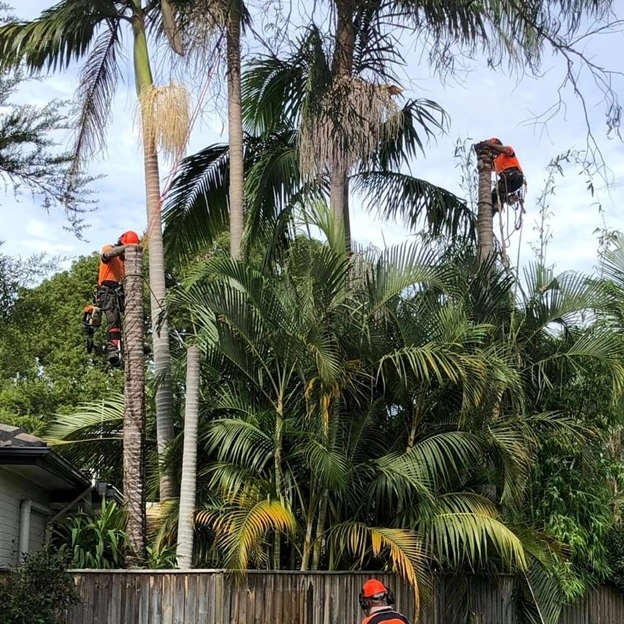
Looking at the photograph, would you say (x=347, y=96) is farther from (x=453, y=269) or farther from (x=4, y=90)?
(x=4, y=90)

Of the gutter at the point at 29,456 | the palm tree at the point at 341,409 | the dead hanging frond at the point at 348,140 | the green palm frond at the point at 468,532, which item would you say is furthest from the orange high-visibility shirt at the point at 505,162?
the gutter at the point at 29,456

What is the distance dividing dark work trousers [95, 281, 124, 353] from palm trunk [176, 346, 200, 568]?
4.28ft

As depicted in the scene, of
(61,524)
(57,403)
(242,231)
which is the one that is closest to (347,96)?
(242,231)

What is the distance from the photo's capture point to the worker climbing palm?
14.2 metres

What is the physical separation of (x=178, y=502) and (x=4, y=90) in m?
8.72

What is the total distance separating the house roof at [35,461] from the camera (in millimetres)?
9812

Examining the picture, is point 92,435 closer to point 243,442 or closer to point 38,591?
point 243,442

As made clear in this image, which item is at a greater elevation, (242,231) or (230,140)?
(230,140)

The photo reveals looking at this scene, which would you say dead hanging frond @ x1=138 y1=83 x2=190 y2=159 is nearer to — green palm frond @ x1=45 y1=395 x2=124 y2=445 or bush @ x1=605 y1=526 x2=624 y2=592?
green palm frond @ x1=45 y1=395 x2=124 y2=445

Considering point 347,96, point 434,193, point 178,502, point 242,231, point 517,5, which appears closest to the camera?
point 517,5

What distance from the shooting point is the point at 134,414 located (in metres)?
11.1

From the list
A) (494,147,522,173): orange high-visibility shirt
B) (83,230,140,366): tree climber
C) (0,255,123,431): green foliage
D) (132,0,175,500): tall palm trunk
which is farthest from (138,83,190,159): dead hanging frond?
(0,255,123,431): green foliage

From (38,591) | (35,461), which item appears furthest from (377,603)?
(35,461)

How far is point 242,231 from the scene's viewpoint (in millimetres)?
13375
